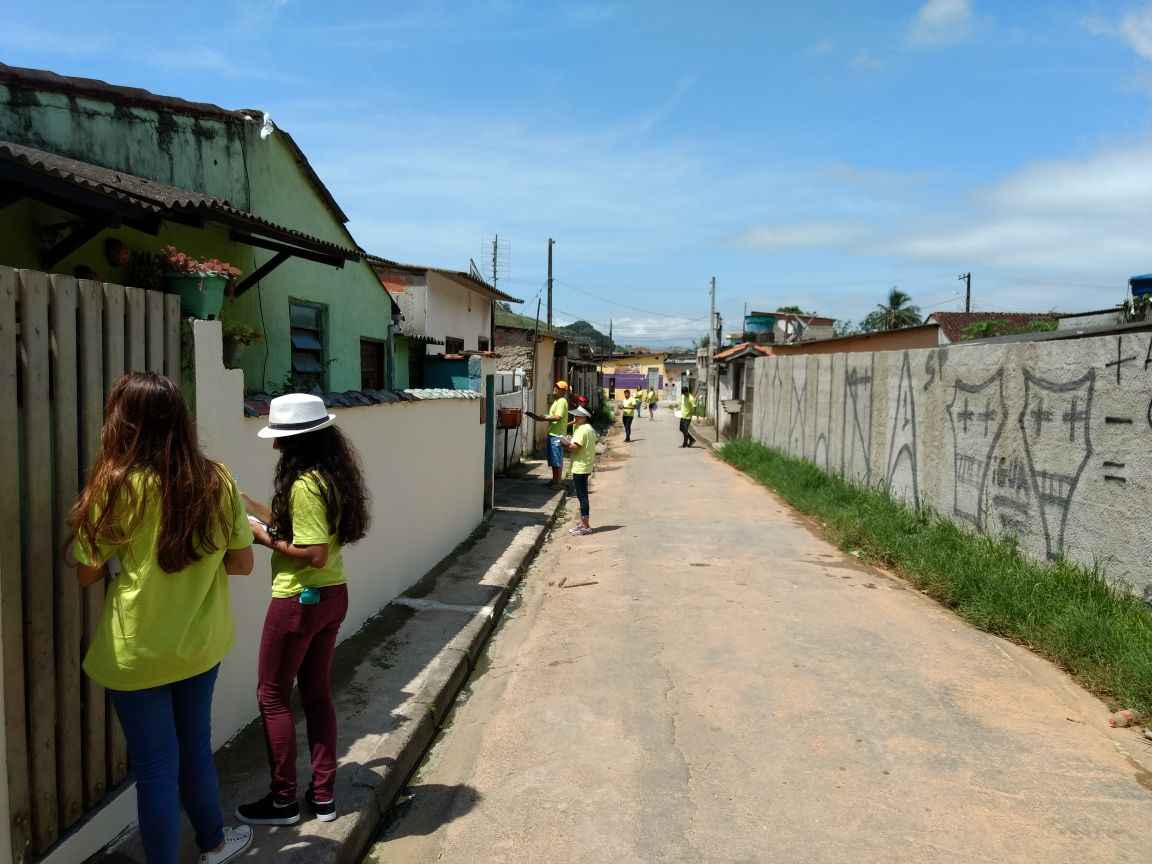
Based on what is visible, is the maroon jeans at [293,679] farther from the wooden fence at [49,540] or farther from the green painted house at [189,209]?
the green painted house at [189,209]

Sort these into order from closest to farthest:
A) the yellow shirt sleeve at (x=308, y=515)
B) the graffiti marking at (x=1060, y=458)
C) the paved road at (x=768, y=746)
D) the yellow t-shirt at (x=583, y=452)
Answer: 1. the yellow shirt sleeve at (x=308, y=515)
2. the paved road at (x=768, y=746)
3. the graffiti marking at (x=1060, y=458)
4. the yellow t-shirt at (x=583, y=452)

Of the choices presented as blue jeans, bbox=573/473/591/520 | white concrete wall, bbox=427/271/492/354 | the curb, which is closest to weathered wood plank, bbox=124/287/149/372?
the curb

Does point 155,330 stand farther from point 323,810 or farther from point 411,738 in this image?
point 411,738

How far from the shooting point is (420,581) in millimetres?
7207

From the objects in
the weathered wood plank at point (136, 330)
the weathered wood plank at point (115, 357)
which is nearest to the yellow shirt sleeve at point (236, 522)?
the weathered wood plank at point (115, 357)

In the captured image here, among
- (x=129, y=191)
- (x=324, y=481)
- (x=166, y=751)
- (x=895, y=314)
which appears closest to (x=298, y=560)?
(x=324, y=481)

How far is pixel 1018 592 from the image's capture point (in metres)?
6.05

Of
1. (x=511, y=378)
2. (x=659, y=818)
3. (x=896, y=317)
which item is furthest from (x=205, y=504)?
(x=896, y=317)

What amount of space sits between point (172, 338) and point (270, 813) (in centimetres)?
192

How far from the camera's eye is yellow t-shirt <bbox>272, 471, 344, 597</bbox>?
306 centimetres

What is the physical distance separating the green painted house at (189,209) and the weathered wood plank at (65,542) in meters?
1.92

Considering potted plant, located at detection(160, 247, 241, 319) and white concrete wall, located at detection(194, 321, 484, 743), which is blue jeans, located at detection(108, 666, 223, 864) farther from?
potted plant, located at detection(160, 247, 241, 319)

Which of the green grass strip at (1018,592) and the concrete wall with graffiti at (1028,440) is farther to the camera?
the concrete wall with graffiti at (1028,440)

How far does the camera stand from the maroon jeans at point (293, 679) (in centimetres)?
313
